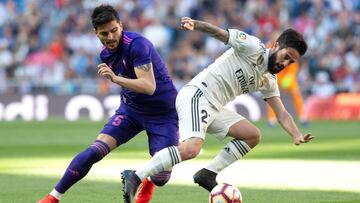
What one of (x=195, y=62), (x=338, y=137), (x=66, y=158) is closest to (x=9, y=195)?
(x=66, y=158)

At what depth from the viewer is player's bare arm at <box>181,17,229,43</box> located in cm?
941

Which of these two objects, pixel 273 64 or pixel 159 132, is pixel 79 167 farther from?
pixel 273 64

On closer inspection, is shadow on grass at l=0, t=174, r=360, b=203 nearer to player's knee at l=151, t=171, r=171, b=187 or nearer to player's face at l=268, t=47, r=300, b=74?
player's knee at l=151, t=171, r=171, b=187

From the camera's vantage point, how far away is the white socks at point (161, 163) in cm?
925

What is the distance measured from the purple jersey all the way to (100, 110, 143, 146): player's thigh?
10 centimetres

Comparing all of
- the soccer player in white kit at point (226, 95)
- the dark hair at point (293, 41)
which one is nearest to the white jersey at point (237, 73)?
the soccer player in white kit at point (226, 95)

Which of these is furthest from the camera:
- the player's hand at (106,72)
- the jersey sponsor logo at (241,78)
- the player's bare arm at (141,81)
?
the jersey sponsor logo at (241,78)

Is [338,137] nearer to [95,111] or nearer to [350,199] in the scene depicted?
[95,111]

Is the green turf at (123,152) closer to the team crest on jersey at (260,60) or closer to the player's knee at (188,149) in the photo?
the player's knee at (188,149)

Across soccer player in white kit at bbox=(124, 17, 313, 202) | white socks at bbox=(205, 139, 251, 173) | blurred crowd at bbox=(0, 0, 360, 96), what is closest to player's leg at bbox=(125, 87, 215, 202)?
soccer player in white kit at bbox=(124, 17, 313, 202)

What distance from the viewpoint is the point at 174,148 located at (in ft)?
30.8

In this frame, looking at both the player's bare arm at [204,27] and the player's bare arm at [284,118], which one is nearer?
the player's bare arm at [204,27]

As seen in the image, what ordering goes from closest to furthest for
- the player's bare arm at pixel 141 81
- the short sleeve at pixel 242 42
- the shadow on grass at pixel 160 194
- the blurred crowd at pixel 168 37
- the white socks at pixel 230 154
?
the player's bare arm at pixel 141 81 < the short sleeve at pixel 242 42 < the white socks at pixel 230 154 < the shadow on grass at pixel 160 194 < the blurred crowd at pixel 168 37

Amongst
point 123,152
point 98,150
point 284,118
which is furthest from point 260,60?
point 123,152
